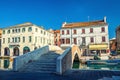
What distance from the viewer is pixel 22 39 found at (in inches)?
1738

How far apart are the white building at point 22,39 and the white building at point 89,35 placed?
24.0 feet

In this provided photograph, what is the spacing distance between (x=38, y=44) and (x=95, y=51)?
54.4 feet

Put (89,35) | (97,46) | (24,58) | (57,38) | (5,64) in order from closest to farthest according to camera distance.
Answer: (24,58) < (5,64) < (97,46) < (89,35) < (57,38)

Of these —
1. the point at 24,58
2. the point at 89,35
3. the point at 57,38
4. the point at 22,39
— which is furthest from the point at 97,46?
the point at 24,58

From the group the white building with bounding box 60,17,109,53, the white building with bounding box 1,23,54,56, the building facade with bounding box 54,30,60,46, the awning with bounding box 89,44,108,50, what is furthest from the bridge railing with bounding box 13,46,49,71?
the building facade with bounding box 54,30,60,46

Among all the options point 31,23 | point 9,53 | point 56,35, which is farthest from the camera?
point 56,35

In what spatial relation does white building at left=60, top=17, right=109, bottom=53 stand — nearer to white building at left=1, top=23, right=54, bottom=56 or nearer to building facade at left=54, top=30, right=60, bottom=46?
white building at left=1, top=23, right=54, bottom=56

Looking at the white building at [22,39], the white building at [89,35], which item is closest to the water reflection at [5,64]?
the white building at [22,39]

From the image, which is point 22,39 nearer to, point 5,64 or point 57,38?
point 5,64

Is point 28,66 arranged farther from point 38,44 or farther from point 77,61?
A: point 38,44

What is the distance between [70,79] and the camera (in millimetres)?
8508

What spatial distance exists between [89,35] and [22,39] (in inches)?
762

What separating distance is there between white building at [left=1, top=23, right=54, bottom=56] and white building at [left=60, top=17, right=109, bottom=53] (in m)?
7.31

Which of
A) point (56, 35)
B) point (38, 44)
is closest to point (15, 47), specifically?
point (38, 44)
